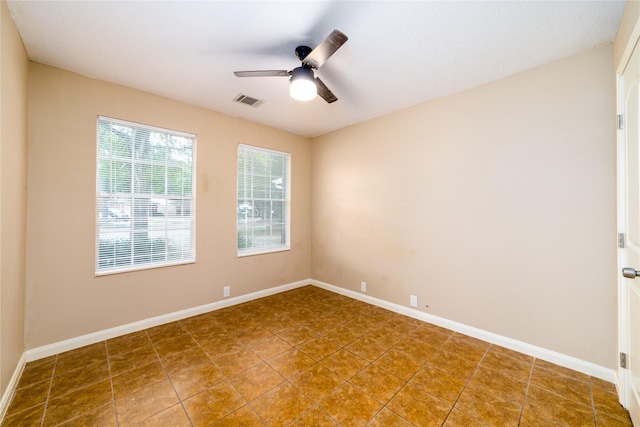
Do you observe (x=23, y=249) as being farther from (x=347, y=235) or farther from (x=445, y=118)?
(x=445, y=118)

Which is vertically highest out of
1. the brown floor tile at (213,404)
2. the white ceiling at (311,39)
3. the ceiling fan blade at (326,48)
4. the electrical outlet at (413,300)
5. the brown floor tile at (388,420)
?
the white ceiling at (311,39)

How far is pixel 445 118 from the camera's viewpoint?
294 cm

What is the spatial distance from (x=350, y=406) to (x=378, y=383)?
344 mm

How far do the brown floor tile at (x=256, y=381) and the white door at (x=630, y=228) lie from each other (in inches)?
91.6

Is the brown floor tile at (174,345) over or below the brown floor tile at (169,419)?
over

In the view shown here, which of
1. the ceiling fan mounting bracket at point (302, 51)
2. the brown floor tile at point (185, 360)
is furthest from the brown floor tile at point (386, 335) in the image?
the ceiling fan mounting bracket at point (302, 51)

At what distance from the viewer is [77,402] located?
5.90 ft

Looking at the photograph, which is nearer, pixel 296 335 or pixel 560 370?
pixel 560 370

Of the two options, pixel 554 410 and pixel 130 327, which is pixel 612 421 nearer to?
pixel 554 410

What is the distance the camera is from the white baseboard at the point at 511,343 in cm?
207

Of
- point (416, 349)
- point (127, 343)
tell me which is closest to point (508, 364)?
point (416, 349)

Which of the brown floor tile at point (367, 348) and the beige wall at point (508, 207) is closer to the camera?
the beige wall at point (508, 207)

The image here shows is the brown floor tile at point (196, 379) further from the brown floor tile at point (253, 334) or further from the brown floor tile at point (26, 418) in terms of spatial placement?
the brown floor tile at point (26, 418)

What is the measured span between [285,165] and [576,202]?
3.64 meters
